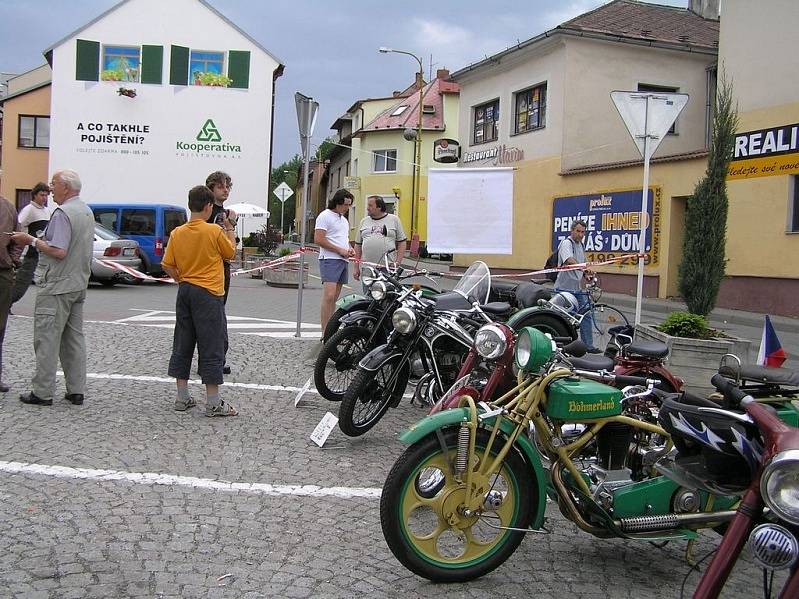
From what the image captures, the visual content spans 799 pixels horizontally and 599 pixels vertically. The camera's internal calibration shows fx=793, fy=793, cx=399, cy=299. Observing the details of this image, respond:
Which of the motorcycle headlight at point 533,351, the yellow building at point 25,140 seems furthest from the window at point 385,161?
the motorcycle headlight at point 533,351

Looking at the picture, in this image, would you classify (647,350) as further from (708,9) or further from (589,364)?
(708,9)

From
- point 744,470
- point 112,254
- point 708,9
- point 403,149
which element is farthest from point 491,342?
point 403,149

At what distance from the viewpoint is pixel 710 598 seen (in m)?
2.40

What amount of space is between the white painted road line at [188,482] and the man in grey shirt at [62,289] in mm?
1554

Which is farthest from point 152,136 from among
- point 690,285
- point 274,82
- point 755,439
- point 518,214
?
point 755,439

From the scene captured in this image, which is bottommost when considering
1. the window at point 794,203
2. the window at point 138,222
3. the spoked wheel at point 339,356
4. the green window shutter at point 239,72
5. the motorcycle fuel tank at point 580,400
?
the spoked wheel at point 339,356

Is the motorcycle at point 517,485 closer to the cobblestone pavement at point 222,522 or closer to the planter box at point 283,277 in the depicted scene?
the cobblestone pavement at point 222,522

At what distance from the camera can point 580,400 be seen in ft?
12.0

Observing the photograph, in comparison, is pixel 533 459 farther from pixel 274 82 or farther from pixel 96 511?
pixel 274 82

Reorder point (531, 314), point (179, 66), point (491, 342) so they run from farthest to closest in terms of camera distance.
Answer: point (179, 66)
point (531, 314)
point (491, 342)

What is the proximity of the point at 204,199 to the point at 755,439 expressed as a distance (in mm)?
4705

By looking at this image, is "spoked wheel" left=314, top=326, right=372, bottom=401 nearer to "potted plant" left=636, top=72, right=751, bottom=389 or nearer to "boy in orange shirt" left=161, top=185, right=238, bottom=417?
"boy in orange shirt" left=161, top=185, right=238, bottom=417

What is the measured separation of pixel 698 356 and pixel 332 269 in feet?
13.9

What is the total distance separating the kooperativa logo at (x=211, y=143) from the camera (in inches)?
1318
